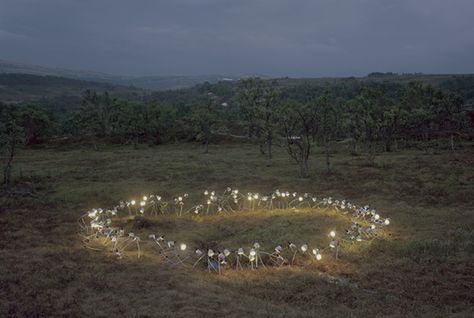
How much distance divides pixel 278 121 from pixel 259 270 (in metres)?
34.3

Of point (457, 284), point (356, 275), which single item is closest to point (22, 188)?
point (356, 275)

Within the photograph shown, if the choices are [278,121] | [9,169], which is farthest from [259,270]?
[278,121]

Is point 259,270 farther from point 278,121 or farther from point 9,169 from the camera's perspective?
point 278,121

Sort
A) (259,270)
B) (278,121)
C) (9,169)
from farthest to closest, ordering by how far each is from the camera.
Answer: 1. (278,121)
2. (9,169)
3. (259,270)

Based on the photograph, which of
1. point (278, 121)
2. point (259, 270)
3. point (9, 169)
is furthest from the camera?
point (278, 121)

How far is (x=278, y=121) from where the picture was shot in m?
50.2

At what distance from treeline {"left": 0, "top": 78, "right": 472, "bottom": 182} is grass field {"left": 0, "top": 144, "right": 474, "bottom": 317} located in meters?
8.97

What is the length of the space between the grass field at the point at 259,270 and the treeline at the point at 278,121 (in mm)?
8973

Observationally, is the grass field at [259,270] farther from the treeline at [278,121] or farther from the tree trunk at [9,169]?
the treeline at [278,121]

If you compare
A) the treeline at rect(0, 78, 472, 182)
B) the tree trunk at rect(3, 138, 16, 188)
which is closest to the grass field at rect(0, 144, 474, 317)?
the tree trunk at rect(3, 138, 16, 188)

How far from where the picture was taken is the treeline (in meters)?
47.9

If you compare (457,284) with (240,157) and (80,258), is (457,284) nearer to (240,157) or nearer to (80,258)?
(80,258)

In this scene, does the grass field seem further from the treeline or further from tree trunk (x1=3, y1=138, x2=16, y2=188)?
the treeline

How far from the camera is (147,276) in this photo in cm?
1638
